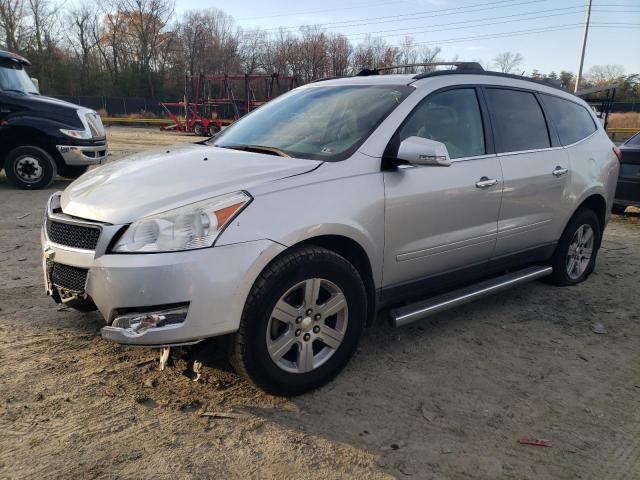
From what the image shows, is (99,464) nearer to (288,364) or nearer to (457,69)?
(288,364)

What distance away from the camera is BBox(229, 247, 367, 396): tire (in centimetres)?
258

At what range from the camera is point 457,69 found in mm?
3834

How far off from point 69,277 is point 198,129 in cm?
2679

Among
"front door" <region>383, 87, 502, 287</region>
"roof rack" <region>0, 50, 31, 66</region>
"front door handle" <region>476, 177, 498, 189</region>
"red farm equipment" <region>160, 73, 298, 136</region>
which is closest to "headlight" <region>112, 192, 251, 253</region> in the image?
"front door" <region>383, 87, 502, 287</region>

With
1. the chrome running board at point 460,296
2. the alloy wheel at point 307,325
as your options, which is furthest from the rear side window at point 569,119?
the alloy wheel at point 307,325

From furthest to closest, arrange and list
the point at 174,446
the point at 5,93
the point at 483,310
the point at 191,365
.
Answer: the point at 5,93 < the point at 483,310 < the point at 191,365 < the point at 174,446

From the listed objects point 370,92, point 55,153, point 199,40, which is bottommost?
point 55,153

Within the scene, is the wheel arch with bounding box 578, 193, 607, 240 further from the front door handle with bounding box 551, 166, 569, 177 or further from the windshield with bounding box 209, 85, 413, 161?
the windshield with bounding box 209, 85, 413, 161

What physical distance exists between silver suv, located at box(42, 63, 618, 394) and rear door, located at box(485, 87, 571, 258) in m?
0.02

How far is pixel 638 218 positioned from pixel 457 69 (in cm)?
666

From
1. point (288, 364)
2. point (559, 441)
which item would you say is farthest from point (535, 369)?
point (288, 364)

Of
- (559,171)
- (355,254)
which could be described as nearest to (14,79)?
(355,254)

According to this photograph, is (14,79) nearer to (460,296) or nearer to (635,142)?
(460,296)

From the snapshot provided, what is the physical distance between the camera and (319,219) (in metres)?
2.75
